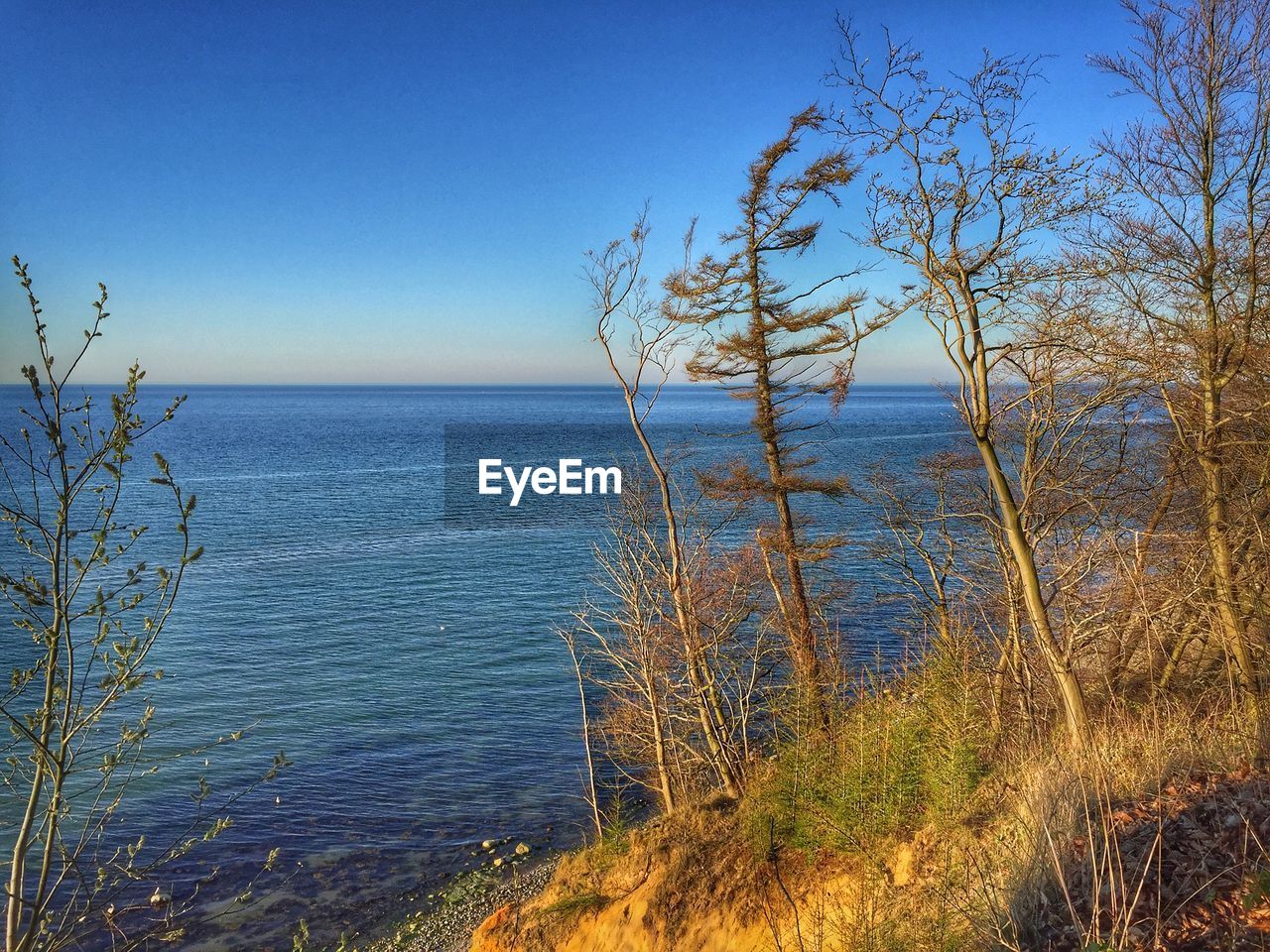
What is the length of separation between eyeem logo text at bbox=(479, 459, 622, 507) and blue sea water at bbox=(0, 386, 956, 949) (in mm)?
11781

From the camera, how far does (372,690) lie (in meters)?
30.0

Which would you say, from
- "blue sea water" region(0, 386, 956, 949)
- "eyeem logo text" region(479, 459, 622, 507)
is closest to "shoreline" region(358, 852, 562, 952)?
"blue sea water" region(0, 386, 956, 949)

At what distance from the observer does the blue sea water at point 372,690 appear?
819 inches

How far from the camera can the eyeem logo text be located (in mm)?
69500

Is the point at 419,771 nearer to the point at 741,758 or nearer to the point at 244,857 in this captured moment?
the point at 244,857

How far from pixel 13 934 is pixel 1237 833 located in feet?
25.9

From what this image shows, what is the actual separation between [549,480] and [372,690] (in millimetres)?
46293

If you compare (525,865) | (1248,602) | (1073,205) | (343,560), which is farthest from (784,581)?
(343,560)

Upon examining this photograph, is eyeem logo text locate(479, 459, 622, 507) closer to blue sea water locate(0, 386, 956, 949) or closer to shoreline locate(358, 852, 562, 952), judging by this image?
blue sea water locate(0, 386, 956, 949)

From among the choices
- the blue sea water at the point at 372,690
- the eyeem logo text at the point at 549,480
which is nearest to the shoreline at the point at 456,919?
the blue sea water at the point at 372,690

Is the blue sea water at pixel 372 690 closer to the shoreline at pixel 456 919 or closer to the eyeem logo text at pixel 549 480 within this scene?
the shoreline at pixel 456 919

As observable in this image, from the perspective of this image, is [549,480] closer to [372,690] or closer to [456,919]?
[372,690]

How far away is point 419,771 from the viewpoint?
81.0 ft

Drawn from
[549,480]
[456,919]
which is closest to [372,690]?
[456,919]
